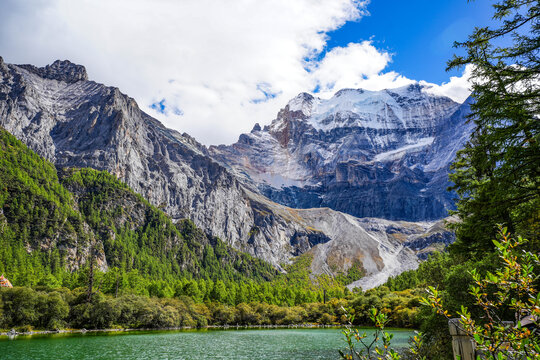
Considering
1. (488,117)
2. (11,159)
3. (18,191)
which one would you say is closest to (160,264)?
(18,191)

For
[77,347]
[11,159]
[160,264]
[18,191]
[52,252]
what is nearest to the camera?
[77,347]

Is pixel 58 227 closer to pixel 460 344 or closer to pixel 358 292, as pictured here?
pixel 358 292

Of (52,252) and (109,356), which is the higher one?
(52,252)


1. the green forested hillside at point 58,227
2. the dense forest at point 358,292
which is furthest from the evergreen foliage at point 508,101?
the green forested hillside at point 58,227

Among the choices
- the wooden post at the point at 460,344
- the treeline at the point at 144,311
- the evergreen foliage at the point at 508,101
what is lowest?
the treeline at the point at 144,311

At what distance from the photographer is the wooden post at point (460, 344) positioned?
21.8 ft

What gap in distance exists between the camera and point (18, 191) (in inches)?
6009

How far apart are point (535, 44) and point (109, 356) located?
46.1 meters

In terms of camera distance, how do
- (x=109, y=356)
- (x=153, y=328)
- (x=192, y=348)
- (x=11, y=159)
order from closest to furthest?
(x=109, y=356) → (x=192, y=348) → (x=153, y=328) → (x=11, y=159)

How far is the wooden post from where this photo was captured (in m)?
6.66

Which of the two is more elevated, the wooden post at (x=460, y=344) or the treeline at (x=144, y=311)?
the wooden post at (x=460, y=344)

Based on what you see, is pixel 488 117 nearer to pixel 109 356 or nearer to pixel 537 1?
pixel 537 1

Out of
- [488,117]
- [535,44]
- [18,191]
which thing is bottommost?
[488,117]

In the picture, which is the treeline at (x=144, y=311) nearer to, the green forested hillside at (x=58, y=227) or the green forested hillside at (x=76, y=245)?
the green forested hillside at (x=76, y=245)
